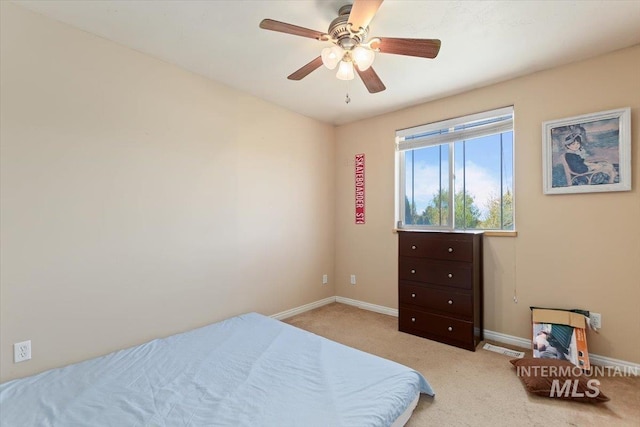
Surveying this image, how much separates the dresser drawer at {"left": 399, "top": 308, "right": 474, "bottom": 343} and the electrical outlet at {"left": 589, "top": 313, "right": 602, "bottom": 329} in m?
0.89

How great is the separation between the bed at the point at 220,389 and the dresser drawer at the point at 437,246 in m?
1.28

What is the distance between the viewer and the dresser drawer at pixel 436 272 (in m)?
2.70

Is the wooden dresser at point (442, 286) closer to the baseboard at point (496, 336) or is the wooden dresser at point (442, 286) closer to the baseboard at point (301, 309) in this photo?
the baseboard at point (496, 336)

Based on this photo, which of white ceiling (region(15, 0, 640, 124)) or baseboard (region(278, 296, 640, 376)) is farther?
baseboard (region(278, 296, 640, 376))

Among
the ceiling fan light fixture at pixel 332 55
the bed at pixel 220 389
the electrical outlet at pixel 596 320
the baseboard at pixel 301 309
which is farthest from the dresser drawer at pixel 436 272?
the ceiling fan light fixture at pixel 332 55

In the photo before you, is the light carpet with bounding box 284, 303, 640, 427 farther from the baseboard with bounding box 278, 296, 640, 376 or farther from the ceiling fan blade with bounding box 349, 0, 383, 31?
the ceiling fan blade with bounding box 349, 0, 383, 31

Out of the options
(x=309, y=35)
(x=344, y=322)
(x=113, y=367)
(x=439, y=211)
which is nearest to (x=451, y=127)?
(x=439, y=211)

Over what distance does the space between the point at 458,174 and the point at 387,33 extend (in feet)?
5.83

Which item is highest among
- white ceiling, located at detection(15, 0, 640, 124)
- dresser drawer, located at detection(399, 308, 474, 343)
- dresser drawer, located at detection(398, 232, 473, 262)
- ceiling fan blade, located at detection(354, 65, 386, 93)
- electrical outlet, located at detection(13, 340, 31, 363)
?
white ceiling, located at detection(15, 0, 640, 124)

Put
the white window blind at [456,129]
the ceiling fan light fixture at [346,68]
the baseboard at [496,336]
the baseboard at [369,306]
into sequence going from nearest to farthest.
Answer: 1. the ceiling fan light fixture at [346,68]
2. the baseboard at [496,336]
3. the white window blind at [456,129]
4. the baseboard at [369,306]

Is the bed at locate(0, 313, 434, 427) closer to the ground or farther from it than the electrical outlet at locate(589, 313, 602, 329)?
closer to the ground

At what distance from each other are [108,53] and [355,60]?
1.86 meters

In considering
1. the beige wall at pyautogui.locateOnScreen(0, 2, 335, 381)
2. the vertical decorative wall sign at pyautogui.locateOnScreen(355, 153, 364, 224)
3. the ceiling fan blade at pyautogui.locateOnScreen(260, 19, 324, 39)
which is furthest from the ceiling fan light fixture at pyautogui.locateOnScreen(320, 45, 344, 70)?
the vertical decorative wall sign at pyautogui.locateOnScreen(355, 153, 364, 224)

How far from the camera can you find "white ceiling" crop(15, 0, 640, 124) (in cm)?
183
